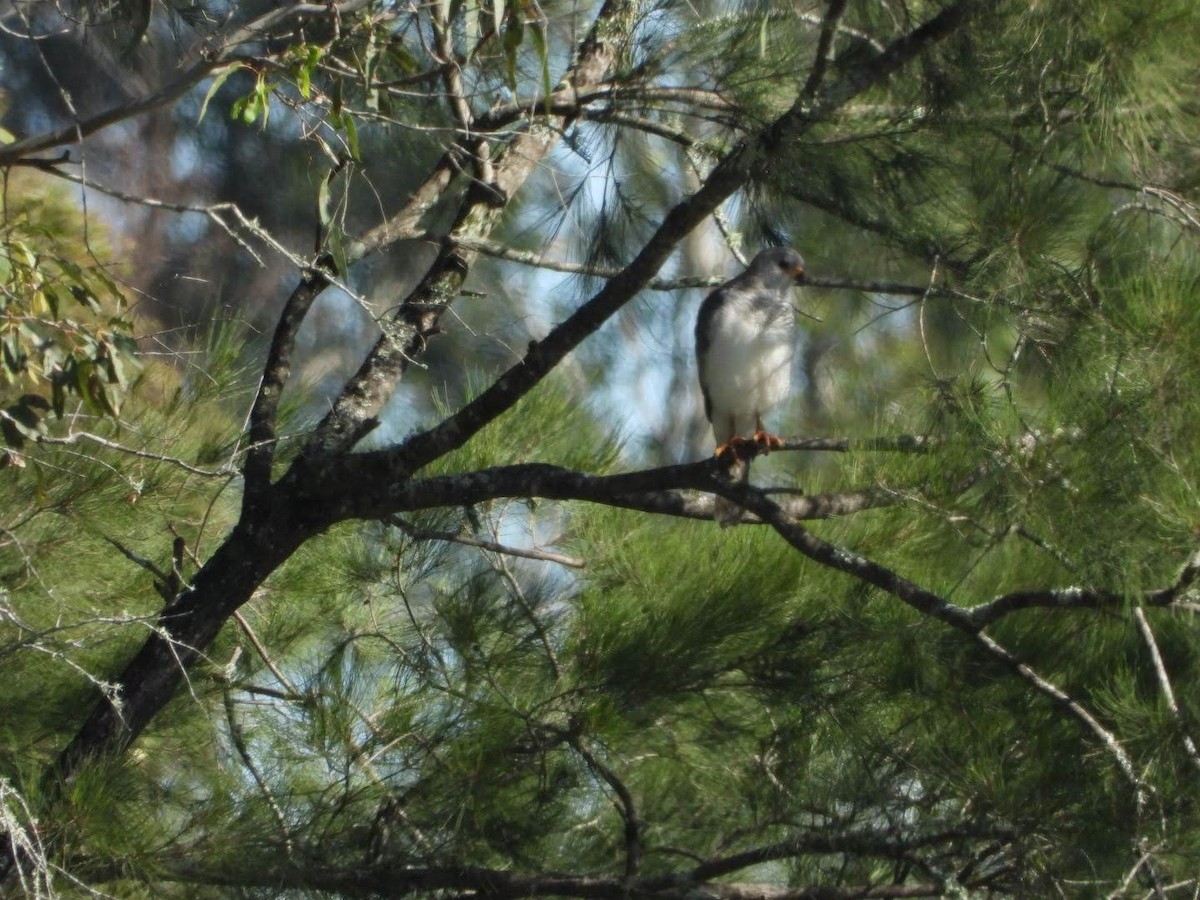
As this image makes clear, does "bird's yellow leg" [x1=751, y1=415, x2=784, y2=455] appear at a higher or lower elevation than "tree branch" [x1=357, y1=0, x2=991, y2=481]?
higher

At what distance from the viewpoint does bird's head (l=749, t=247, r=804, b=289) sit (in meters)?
3.28

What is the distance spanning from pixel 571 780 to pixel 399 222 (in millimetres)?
988

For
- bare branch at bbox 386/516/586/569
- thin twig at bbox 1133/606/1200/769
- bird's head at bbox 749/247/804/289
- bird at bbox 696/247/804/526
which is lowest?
thin twig at bbox 1133/606/1200/769

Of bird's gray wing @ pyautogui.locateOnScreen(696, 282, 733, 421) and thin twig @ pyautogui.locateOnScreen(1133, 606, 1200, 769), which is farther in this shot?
bird's gray wing @ pyautogui.locateOnScreen(696, 282, 733, 421)

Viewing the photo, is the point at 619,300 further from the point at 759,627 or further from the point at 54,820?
the point at 54,820

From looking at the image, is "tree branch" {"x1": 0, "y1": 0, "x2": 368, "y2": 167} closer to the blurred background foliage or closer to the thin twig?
the blurred background foliage

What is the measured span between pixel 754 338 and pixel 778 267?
0.61ft

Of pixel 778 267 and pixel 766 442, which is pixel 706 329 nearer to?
pixel 778 267

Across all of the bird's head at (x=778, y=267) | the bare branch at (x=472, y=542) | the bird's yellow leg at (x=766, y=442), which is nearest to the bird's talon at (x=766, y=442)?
the bird's yellow leg at (x=766, y=442)

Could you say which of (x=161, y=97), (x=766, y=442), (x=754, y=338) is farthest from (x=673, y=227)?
(x=754, y=338)

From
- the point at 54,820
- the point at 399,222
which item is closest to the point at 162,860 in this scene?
the point at 54,820

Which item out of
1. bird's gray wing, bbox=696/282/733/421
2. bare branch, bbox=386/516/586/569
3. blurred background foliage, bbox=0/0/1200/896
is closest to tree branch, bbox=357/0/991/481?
blurred background foliage, bbox=0/0/1200/896

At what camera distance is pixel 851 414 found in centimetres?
263

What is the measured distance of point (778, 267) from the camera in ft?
10.9
